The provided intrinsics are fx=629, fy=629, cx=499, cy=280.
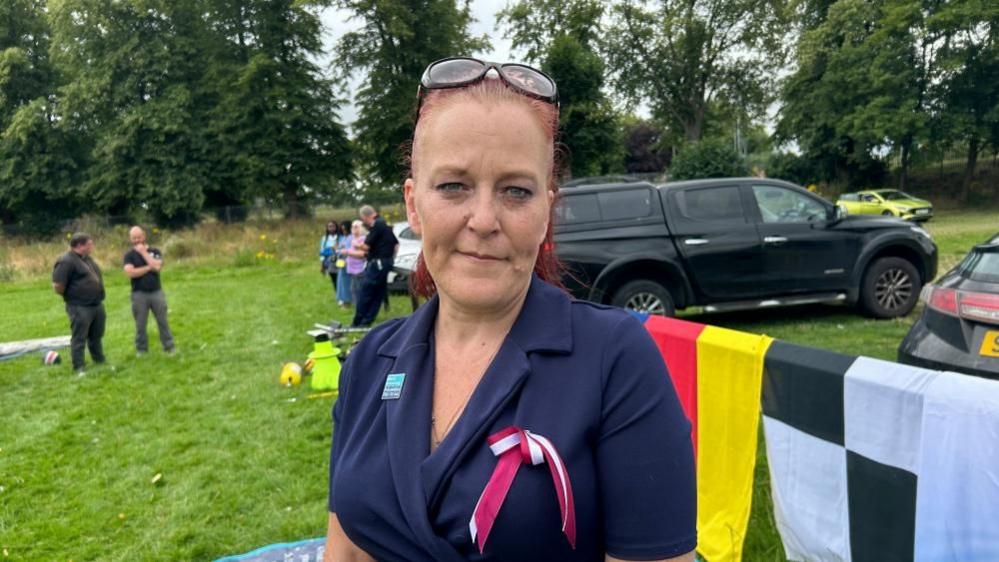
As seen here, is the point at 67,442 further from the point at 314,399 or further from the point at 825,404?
the point at 825,404

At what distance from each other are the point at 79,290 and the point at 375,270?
4108mm

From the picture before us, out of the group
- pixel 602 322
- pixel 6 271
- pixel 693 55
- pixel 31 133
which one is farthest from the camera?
pixel 693 55

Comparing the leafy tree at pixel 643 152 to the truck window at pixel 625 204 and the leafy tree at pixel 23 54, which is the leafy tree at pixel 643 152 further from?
the truck window at pixel 625 204

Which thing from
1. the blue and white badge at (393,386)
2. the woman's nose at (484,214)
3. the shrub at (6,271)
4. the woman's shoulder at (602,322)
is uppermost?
the woman's nose at (484,214)

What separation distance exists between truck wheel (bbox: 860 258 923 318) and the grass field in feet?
1.13

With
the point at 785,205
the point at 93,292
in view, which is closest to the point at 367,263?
the point at 93,292

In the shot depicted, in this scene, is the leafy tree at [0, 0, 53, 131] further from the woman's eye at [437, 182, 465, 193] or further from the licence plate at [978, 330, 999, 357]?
the licence plate at [978, 330, 999, 357]

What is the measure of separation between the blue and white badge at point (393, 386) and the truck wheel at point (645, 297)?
6.71 meters

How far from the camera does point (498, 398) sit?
4.17ft

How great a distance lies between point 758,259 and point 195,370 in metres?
7.84

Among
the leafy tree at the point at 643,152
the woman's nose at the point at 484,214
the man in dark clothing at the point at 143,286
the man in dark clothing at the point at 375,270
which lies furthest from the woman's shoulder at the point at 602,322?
the leafy tree at the point at 643,152

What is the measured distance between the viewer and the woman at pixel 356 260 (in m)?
11.4

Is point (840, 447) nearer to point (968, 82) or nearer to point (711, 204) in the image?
point (711, 204)

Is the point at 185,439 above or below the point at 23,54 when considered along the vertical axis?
below
